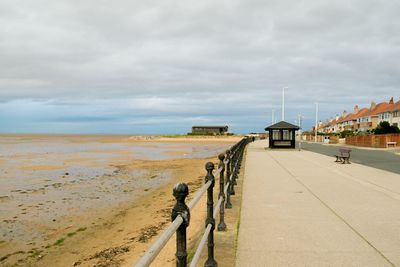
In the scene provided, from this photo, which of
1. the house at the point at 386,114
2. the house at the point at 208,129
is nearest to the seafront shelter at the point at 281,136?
the house at the point at 386,114

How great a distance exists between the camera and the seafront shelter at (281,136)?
35.6 meters

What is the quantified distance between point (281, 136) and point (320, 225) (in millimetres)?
31162

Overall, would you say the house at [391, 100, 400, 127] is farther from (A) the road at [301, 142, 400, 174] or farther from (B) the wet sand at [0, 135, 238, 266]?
(B) the wet sand at [0, 135, 238, 266]

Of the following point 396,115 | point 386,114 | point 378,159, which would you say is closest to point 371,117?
point 386,114

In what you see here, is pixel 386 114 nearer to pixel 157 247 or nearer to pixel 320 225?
pixel 320 225

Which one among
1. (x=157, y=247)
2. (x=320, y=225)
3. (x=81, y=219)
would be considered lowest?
(x=81, y=219)

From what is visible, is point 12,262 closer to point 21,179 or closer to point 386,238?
point 386,238

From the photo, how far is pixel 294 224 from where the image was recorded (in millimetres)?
6090

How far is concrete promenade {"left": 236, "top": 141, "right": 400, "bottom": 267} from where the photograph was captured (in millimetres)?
4496

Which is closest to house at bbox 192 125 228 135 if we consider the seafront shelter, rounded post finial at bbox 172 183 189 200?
the seafront shelter

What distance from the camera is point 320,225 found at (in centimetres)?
601

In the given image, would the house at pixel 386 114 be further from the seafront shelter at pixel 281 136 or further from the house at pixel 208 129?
the house at pixel 208 129

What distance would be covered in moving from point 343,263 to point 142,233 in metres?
4.62

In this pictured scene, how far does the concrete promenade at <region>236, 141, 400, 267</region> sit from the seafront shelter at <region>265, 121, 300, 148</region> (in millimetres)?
25015
